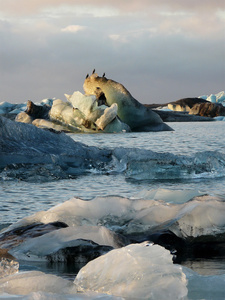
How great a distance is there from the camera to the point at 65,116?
25.9 m

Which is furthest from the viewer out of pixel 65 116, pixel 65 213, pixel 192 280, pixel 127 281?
pixel 65 116

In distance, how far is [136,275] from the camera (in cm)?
239

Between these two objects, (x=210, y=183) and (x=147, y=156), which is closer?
(x=210, y=183)

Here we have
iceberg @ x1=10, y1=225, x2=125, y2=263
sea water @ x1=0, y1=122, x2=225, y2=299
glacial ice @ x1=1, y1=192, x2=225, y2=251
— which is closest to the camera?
iceberg @ x1=10, y1=225, x2=125, y2=263

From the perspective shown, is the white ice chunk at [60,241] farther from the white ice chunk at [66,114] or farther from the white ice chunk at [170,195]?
the white ice chunk at [66,114]

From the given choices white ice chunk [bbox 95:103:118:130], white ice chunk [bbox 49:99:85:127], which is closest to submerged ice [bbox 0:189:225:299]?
white ice chunk [bbox 95:103:118:130]

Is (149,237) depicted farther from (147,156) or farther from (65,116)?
(65,116)

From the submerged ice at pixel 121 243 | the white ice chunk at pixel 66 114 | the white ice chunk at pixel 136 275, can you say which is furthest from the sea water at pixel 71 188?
the white ice chunk at pixel 66 114

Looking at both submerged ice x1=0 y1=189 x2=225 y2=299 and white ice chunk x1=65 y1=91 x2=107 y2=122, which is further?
white ice chunk x1=65 y1=91 x2=107 y2=122

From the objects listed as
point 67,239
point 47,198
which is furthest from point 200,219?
point 47,198

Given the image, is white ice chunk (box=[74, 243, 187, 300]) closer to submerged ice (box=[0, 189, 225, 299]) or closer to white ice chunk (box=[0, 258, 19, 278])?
submerged ice (box=[0, 189, 225, 299])

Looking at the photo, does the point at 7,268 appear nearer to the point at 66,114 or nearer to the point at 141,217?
the point at 141,217

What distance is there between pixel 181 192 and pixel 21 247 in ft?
6.41

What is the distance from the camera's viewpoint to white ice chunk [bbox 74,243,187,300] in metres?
2.34
